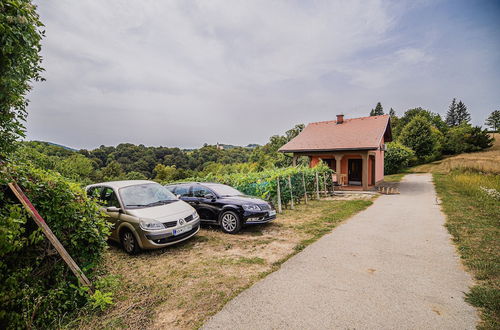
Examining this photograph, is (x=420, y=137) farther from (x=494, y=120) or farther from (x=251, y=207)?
(x=494, y=120)

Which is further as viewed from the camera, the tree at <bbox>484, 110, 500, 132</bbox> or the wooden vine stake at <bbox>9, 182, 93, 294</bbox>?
the tree at <bbox>484, 110, 500, 132</bbox>

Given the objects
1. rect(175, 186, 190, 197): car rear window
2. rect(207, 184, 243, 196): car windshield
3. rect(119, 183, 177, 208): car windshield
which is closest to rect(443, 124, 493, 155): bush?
rect(207, 184, 243, 196): car windshield

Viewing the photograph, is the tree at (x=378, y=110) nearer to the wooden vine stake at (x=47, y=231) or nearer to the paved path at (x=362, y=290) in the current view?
the paved path at (x=362, y=290)

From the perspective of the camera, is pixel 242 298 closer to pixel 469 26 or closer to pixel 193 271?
pixel 193 271

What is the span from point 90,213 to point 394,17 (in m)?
15.4

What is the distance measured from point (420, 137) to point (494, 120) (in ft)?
195

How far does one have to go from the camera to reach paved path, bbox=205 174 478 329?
2.78m

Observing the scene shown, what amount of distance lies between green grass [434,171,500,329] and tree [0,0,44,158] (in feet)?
19.3

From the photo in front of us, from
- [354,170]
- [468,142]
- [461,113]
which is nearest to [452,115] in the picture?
[461,113]

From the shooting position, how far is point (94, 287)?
11.2 feet

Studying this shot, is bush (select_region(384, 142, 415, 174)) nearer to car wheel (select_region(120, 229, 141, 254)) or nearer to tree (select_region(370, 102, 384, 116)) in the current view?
car wheel (select_region(120, 229, 141, 254))

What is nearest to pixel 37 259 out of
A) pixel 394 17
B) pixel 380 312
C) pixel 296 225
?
pixel 380 312

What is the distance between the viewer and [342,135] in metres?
18.6

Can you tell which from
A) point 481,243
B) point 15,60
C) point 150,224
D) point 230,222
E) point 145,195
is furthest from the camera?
point 230,222
